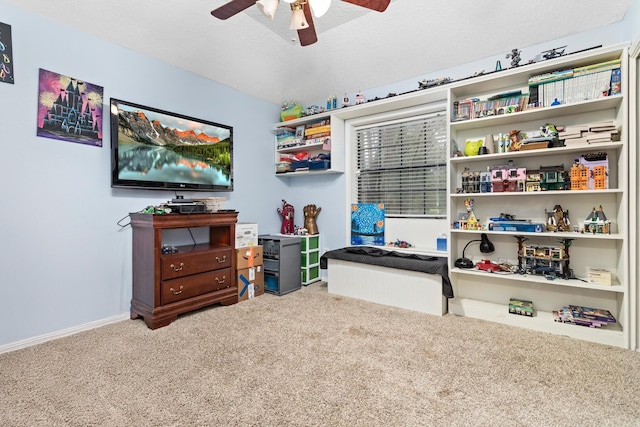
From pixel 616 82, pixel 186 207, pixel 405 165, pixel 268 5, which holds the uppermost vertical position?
pixel 268 5

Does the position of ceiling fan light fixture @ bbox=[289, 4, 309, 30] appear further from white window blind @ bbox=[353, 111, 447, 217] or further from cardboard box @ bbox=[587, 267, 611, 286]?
cardboard box @ bbox=[587, 267, 611, 286]

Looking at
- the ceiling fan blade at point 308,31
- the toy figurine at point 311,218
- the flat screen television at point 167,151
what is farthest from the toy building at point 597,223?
the flat screen television at point 167,151

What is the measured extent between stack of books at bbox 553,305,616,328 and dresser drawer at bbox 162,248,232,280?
2.94 meters

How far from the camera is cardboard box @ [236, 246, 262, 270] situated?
3.19m

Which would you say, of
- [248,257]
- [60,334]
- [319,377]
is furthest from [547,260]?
[60,334]

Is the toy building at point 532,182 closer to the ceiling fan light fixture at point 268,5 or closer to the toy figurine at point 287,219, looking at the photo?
the ceiling fan light fixture at point 268,5

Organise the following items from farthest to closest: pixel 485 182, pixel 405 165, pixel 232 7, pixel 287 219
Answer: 1. pixel 287 219
2. pixel 405 165
3. pixel 485 182
4. pixel 232 7

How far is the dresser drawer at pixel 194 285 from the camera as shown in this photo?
2.54 metres

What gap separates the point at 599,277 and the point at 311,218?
284 cm

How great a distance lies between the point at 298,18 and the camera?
1.91 m

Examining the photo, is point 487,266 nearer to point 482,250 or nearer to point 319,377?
point 482,250

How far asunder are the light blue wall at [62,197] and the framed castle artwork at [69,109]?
0.05 meters

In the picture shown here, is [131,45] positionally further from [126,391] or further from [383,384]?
[383,384]

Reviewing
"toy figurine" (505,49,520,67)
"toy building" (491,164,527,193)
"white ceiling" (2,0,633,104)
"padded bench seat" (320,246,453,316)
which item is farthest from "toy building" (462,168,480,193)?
"white ceiling" (2,0,633,104)
